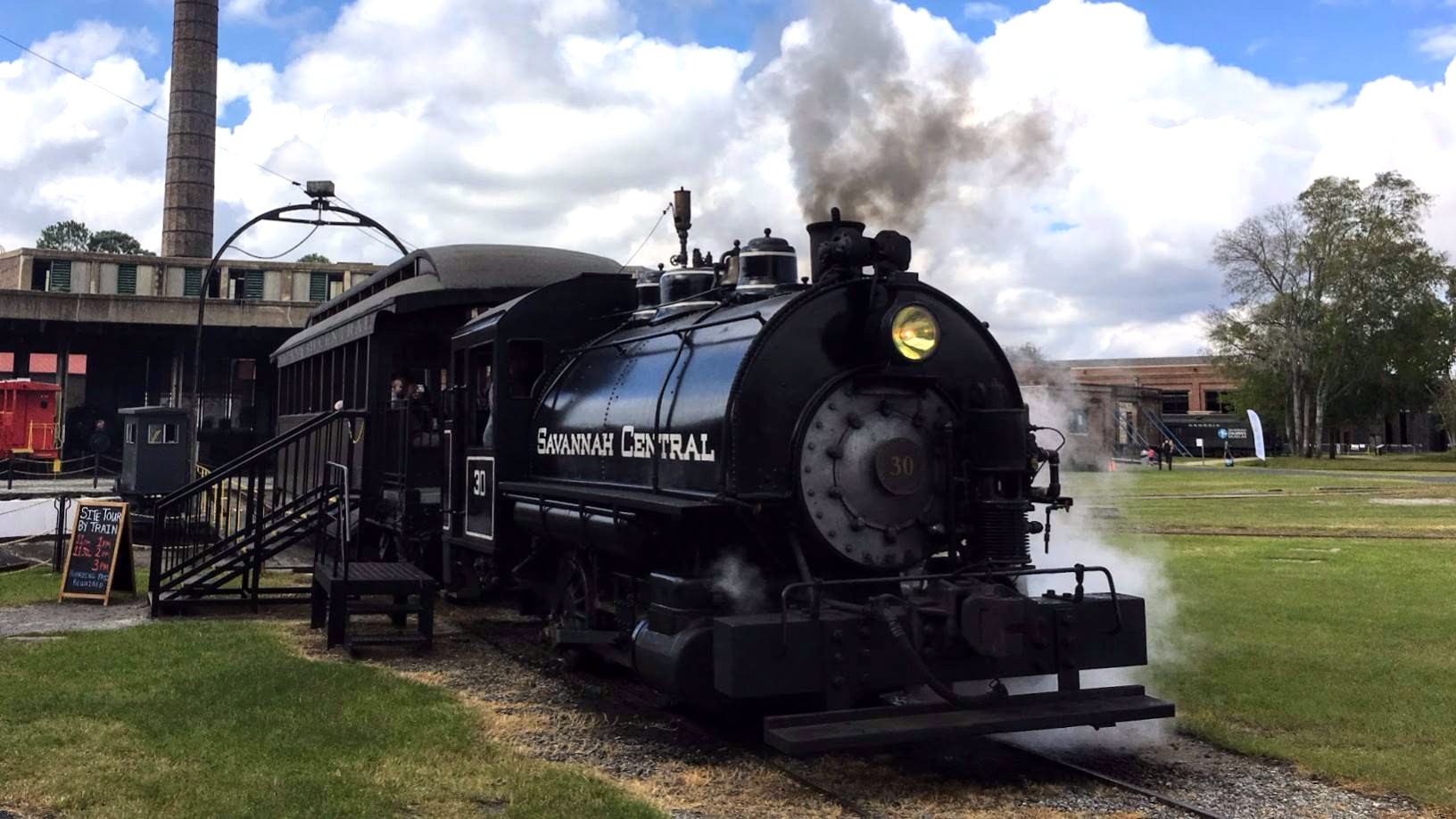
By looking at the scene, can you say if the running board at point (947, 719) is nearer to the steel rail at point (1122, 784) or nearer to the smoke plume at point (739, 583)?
the steel rail at point (1122, 784)

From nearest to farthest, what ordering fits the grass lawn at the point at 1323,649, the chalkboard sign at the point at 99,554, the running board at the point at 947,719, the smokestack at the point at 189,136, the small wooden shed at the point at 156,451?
the running board at the point at 947,719, the grass lawn at the point at 1323,649, the chalkboard sign at the point at 99,554, the small wooden shed at the point at 156,451, the smokestack at the point at 189,136

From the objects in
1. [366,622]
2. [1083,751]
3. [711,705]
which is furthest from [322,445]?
[1083,751]

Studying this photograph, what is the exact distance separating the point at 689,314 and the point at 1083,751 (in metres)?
3.75

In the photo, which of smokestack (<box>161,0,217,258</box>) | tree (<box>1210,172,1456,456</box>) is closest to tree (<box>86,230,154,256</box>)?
smokestack (<box>161,0,217,258</box>)

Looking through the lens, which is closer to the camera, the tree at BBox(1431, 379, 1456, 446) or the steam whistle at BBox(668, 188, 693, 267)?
the steam whistle at BBox(668, 188, 693, 267)

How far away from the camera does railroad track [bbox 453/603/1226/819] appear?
5410mm

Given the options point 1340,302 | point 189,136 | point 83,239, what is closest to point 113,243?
point 83,239

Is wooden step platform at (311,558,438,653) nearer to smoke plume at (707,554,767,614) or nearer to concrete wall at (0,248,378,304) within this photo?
smoke plume at (707,554,767,614)

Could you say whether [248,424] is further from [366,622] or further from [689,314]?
[689,314]

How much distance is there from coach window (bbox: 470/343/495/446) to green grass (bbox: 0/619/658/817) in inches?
86.8

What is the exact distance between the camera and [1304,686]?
7957 mm

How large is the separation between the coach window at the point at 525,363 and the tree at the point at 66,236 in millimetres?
98261

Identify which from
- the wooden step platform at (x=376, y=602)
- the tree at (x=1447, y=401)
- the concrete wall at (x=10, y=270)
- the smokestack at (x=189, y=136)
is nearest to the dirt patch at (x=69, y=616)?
the wooden step platform at (x=376, y=602)

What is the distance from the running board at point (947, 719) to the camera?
5.14 metres
